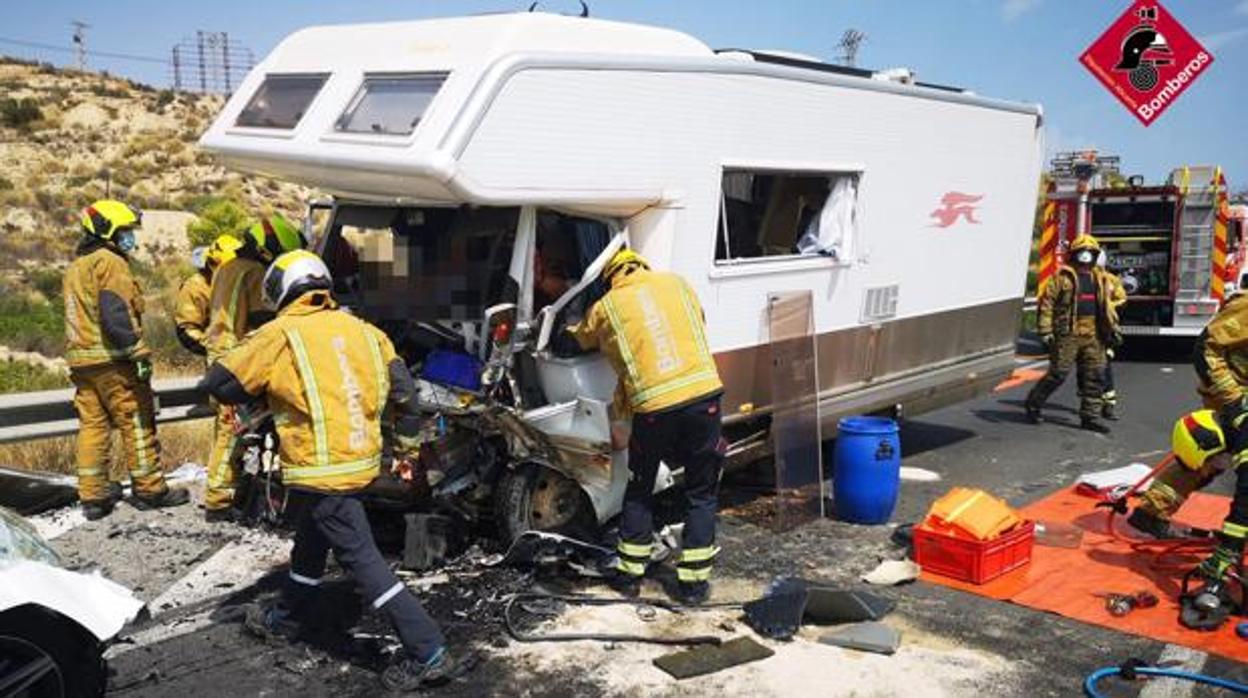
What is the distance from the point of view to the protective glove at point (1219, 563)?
510cm

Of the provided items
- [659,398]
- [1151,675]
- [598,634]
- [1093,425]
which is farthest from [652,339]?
[1093,425]

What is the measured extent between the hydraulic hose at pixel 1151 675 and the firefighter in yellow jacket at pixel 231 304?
16.2 ft

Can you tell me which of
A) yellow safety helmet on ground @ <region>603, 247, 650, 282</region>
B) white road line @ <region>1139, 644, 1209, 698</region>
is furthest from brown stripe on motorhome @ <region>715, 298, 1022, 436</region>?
white road line @ <region>1139, 644, 1209, 698</region>

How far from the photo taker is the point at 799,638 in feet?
16.3

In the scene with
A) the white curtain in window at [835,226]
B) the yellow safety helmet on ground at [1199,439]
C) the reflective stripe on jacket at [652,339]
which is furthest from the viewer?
the white curtain in window at [835,226]

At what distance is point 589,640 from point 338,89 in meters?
3.08

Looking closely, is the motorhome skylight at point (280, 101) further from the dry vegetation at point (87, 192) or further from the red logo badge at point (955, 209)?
the red logo badge at point (955, 209)

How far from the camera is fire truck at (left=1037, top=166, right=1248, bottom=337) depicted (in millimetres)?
14383

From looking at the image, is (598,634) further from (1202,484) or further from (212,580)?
(1202,484)

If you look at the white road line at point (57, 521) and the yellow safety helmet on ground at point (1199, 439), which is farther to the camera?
the white road line at point (57, 521)

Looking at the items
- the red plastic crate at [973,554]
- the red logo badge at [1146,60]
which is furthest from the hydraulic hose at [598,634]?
the red logo badge at [1146,60]

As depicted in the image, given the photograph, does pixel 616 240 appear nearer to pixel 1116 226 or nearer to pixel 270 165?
pixel 270 165

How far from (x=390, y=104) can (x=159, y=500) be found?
340 centimetres

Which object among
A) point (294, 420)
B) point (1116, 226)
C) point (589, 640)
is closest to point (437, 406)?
point (294, 420)
